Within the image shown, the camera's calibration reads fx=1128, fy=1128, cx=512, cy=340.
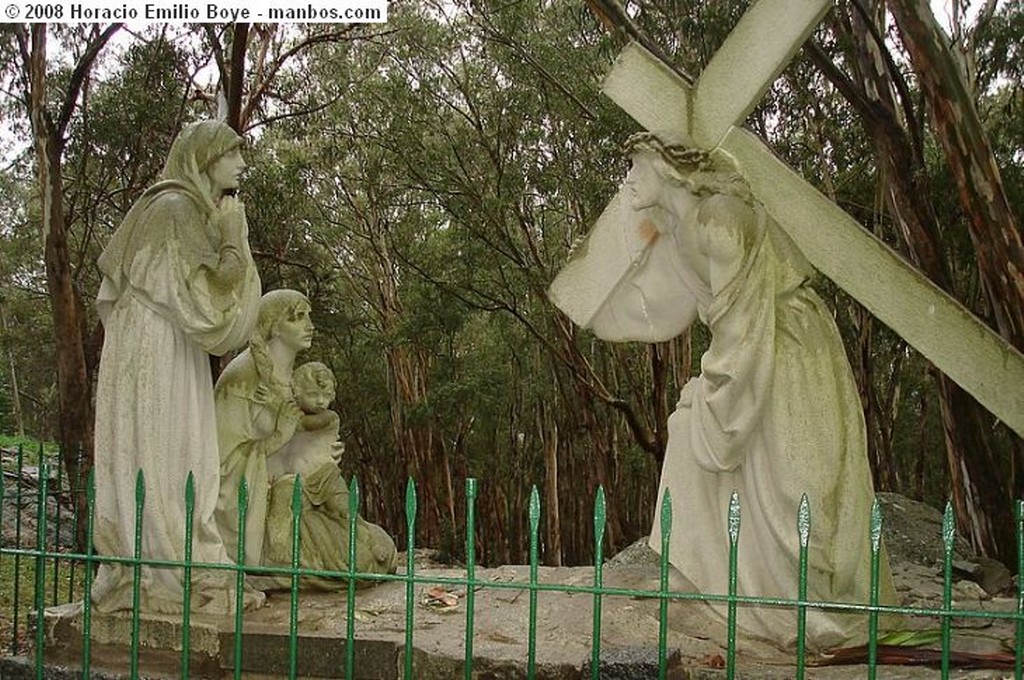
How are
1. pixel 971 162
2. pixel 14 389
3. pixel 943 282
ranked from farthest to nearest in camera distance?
pixel 14 389
pixel 943 282
pixel 971 162

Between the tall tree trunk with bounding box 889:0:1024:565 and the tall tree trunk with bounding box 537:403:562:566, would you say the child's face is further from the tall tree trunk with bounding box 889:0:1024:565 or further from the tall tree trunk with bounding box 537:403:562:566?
the tall tree trunk with bounding box 537:403:562:566

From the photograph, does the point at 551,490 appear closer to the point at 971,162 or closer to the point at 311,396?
the point at 971,162

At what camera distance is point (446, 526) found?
18891 millimetres

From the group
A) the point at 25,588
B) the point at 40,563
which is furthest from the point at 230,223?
the point at 25,588

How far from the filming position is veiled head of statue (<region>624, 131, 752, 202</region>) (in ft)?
16.4

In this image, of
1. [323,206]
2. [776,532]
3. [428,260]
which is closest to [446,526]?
[428,260]

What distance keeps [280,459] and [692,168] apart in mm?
2694

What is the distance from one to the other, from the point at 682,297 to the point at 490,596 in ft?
5.91

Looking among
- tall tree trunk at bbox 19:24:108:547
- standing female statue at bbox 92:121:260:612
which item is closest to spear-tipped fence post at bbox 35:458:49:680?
standing female statue at bbox 92:121:260:612

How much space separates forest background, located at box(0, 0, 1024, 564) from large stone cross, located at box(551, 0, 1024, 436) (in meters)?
3.15

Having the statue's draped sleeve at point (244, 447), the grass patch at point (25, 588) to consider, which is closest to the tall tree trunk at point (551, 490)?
the grass patch at point (25, 588)

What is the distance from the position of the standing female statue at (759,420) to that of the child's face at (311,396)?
197 cm

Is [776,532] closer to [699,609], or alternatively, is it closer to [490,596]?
[699,609]

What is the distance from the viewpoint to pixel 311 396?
6.05 metres
